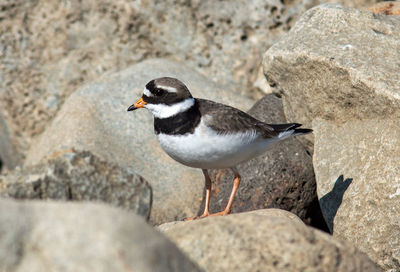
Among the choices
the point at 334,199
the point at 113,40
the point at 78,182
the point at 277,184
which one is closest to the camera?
the point at 78,182

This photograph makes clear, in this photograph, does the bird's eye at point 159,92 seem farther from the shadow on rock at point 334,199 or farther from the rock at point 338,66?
the shadow on rock at point 334,199

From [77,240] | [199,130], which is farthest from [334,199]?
[77,240]

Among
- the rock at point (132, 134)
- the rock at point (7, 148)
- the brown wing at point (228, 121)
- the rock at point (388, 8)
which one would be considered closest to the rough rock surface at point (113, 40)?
the rock at point (7, 148)

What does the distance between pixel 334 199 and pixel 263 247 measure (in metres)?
3.11

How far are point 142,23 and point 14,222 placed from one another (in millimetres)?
7745

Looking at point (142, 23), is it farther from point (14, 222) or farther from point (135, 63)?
point (14, 222)

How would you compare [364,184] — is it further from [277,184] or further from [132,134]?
[132,134]

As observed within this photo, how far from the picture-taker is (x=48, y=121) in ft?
37.3

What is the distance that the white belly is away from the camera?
6.55m

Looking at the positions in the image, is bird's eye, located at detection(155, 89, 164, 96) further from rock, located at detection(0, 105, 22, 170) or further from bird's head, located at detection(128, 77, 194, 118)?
rock, located at detection(0, 105, 22, 170)

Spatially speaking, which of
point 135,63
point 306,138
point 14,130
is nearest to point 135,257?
point 306,138

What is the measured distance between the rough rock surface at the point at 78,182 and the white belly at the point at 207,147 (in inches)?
44.7

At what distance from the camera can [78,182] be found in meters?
5.28

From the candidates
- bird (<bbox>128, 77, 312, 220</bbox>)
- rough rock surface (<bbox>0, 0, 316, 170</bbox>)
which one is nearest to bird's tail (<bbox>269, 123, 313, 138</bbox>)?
bird (<bbox>128, 77, 312, 220</bbox>)
